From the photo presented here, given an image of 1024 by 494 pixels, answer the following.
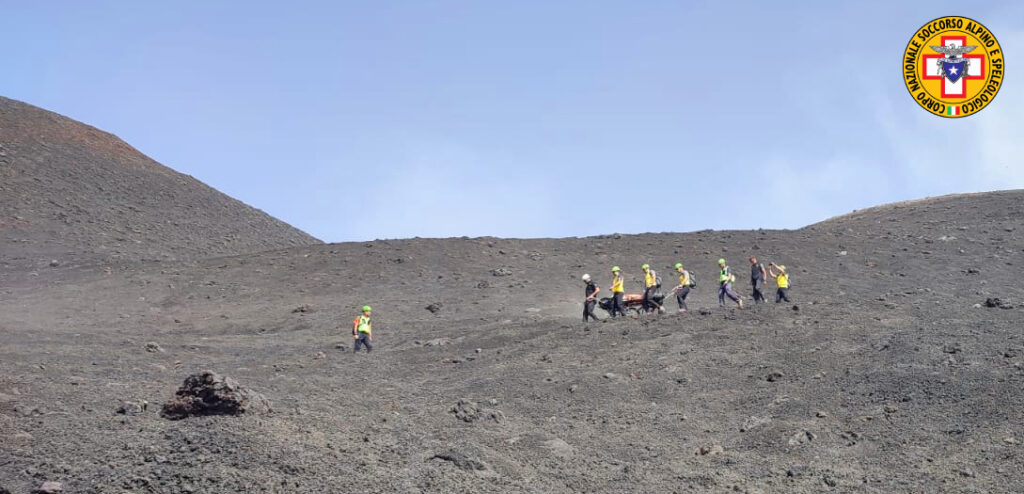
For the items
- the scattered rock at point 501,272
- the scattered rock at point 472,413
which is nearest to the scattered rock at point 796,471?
the scattered rock at point 472,413

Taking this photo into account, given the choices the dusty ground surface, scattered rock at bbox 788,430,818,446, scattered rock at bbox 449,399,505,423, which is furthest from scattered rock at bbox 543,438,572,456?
scattered rock at bbox 788,430,818,446

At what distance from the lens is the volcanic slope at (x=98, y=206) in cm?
3903

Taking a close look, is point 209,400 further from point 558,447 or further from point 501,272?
point 501,272

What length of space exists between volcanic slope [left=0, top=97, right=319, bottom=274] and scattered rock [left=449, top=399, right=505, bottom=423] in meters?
25.3

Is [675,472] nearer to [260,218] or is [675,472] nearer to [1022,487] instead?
[1022,487]

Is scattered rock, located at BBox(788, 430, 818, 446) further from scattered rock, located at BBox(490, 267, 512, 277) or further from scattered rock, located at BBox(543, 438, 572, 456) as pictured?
scattered rock, located at BBox(490, 267, 512, 277)

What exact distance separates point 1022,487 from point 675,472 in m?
3.59

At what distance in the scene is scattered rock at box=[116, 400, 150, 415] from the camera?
11969 mm

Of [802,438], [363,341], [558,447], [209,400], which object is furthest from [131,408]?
[363,341]

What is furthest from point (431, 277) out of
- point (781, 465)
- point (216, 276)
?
point (781, 465)

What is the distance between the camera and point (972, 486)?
428 inches

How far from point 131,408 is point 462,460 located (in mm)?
4058

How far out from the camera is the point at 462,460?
11094 millimetres

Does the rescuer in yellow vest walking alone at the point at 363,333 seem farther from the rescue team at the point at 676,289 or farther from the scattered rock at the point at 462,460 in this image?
the scattered rock at the point at 462,460
